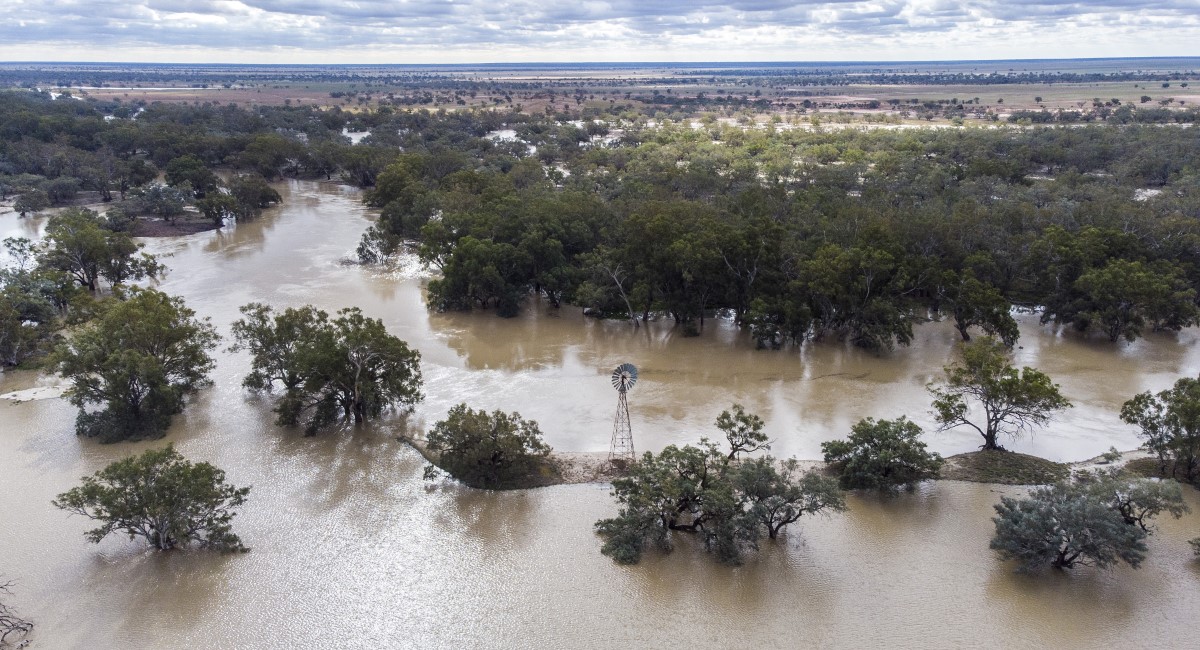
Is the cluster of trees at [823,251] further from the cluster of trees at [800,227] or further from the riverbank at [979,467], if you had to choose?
the riverbank at [979,467]

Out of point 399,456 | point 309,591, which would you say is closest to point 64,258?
point 399,456

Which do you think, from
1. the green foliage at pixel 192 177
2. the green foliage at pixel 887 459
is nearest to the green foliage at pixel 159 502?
the green foliage at pixel 887 459

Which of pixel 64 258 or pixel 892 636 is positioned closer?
pixel 892 636

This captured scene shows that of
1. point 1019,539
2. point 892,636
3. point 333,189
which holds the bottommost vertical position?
point 892,636

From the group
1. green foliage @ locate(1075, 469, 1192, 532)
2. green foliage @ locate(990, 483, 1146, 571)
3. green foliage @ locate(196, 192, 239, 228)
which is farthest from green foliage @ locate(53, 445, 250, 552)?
green foliage @ locate(196, 192, 239, 228)

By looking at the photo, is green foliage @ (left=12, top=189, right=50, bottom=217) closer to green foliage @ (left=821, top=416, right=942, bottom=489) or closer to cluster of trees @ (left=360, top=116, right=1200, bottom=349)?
cluster of trees @ (left=360, top=116, right=1200, bottom=349)

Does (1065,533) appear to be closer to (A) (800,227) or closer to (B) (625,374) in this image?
(B) (625,374)

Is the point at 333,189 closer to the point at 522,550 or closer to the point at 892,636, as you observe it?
the point at 522,550
